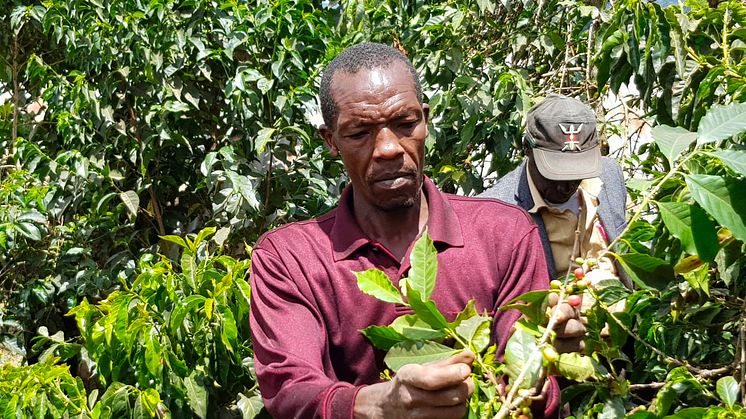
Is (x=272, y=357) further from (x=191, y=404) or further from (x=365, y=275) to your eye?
(x=191, y=404)

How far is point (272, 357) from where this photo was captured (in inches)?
85.8

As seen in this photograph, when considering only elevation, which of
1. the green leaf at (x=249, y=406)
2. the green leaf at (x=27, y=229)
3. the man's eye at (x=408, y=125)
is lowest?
the green leaf at (x=249, y=406)

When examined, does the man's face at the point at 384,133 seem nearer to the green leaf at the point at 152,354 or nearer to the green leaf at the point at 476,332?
the green leaf at the point at 476,332

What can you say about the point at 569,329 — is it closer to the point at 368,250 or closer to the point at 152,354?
the point at 368,250

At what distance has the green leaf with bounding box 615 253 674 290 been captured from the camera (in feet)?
6.31

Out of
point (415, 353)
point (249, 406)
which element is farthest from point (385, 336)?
point (249, 406)

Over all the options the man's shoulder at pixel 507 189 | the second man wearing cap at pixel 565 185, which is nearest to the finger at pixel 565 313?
the second man wearing cap at pixel 565 185

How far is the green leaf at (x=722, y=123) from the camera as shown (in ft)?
6.08

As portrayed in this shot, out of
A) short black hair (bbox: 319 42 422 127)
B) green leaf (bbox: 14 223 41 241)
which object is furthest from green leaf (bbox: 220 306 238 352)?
green leaf (bbox: 14 223 41 241)

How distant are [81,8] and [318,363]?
281 cm

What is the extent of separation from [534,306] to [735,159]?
419mm

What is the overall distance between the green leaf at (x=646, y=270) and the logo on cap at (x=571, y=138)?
1441mm

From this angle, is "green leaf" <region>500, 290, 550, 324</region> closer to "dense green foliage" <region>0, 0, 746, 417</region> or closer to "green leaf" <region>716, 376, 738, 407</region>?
"green leaf" <region>716, 376, 738, 407</region>

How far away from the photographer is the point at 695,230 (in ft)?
5.96
